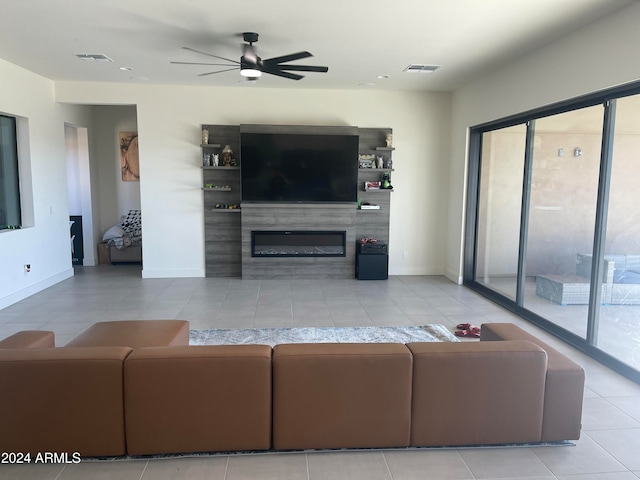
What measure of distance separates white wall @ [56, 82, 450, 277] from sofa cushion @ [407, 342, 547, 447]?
5.21m

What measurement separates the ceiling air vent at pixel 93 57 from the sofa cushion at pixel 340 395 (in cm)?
461

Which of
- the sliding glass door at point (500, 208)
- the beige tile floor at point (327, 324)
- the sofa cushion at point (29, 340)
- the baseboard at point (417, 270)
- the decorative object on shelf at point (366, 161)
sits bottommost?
the beige tile floor at point (327, 324)

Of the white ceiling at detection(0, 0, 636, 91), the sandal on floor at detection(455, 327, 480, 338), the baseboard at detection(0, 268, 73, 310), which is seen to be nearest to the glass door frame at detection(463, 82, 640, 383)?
the white ceiling at detection(0, 0, 636, 91)

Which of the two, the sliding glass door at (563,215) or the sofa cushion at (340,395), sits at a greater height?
the sliding glass door at (563,215)

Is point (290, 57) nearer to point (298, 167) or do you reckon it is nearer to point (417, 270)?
point (298, 167)

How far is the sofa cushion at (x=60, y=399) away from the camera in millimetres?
2322

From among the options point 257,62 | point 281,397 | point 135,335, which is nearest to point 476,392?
point 281,397

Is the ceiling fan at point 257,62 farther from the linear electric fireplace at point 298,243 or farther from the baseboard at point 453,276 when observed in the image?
the baseboard at point 453,276

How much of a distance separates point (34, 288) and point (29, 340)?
3.99 metres

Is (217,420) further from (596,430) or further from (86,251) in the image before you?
(86,251)

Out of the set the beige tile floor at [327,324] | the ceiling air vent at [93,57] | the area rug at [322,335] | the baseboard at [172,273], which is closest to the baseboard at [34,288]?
the beige tile floor at [327,324]

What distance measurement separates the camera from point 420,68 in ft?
19.2

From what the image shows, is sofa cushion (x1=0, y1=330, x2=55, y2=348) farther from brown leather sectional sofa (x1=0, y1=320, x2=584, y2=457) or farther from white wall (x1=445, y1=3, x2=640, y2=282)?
white wall (x1=445, y1=3, x2=640, y2=282)

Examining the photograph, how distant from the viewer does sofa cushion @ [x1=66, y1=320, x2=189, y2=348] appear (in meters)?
3.14
